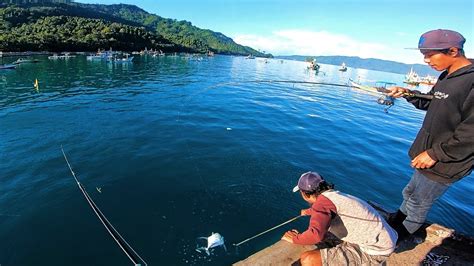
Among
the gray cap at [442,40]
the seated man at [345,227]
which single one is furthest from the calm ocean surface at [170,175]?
the gray cap at [442,40]

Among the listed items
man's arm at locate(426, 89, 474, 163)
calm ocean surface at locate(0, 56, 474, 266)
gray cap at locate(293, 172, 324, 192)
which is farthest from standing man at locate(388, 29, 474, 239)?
calm ocean surface at locate(0, 56, 474, 266)

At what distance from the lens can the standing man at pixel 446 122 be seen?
12.4 ft

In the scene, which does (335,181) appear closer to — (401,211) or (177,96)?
(401,211)

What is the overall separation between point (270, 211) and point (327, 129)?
506 inches

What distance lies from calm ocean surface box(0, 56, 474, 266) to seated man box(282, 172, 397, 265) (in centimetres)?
332

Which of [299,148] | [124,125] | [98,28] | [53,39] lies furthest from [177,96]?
[98,28]

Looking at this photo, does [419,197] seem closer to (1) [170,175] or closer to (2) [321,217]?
(2) [321,217]

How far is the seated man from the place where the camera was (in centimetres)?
362

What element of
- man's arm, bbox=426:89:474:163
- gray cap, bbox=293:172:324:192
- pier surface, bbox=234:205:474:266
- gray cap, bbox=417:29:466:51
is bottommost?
pier surface, bbox=234:205:474:266

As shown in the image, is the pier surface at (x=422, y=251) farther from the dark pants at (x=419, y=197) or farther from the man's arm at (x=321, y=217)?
the man's arm at (x=321, y=217)

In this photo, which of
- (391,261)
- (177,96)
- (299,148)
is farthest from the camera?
(177,96)

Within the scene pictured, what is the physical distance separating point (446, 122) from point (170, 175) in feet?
30.4

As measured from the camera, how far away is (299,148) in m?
14.8

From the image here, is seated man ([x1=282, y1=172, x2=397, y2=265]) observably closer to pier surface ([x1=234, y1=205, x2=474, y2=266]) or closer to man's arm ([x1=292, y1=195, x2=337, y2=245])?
man's arm ([x1=292, y1=195, x2=337, y2=245])
